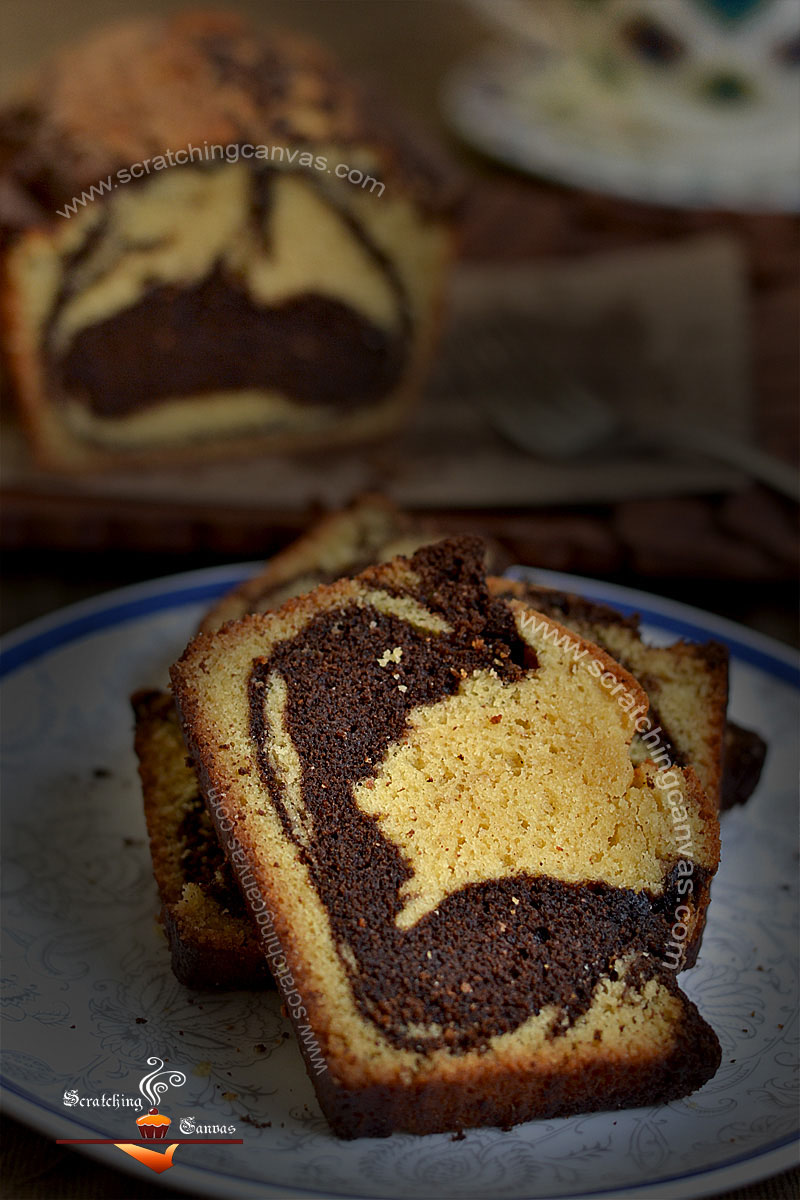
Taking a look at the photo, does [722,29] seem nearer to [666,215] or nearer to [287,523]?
[666,215]

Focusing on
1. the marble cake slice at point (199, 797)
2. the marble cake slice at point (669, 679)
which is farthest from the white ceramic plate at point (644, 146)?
the marble cake slice at point (669, 679)

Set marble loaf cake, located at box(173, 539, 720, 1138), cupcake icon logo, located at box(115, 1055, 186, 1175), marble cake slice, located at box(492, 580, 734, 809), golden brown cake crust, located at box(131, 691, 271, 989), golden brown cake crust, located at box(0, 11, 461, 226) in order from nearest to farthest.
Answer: cupcake icon logo, located at box(115, 1055, 186, 1175), marble loaf cake, located at box(173, 539, 720, 1138), golden brown cake crust, located at box(131, 691, 271, 989), marble cake slice, located at box(492, 580, 734, 809), golden brown cake crust, located at box(0, 11, 461, 226)

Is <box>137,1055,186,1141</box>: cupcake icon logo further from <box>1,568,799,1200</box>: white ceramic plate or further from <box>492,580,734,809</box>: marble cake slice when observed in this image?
<box>492,580,734,809</box>: marble cake slice

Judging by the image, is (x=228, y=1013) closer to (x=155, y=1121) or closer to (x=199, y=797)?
(x=155, y=1121)

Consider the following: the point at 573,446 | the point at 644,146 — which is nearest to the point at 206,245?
the point at 573,446

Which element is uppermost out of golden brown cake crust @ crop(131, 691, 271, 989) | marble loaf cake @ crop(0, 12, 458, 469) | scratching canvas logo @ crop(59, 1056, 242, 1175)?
marble loaf cake @ crop(0, 12, 458, 469)

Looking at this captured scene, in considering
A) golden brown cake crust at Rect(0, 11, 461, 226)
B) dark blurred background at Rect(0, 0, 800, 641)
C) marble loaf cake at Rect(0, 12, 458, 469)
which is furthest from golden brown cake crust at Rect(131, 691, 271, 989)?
golden brown cake crust at Rect(0, 11, 461, 226)
